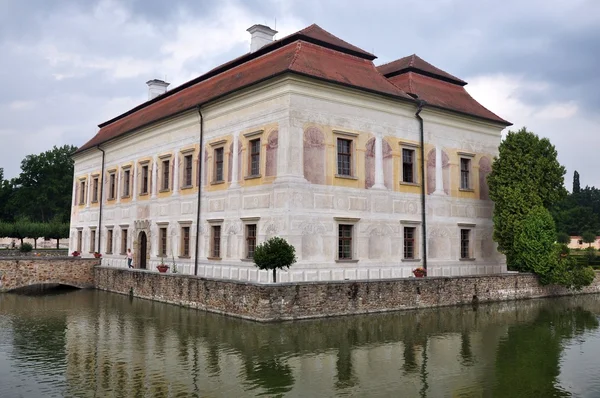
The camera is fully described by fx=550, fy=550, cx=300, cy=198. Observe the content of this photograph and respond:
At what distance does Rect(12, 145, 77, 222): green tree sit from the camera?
80.9 m

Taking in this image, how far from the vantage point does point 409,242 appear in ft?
79.8

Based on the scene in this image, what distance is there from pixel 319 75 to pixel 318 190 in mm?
4464

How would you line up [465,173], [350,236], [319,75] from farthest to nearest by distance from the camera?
[465,173]
[350,236]
[319,75]

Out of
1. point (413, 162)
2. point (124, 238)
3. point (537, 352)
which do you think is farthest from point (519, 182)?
point (124, 238)

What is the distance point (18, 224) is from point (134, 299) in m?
Result: 41.2

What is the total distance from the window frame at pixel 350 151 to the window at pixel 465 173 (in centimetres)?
717

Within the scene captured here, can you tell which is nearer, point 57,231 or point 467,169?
point 467,169

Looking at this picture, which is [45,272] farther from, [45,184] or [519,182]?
[45,184]

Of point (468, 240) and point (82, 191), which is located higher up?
point (82, 191)

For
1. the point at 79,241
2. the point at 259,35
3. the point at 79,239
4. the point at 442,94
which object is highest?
the point at 259,35

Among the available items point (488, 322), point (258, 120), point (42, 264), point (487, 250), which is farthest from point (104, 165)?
point (488, 322)

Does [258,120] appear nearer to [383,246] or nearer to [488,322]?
[383,246]

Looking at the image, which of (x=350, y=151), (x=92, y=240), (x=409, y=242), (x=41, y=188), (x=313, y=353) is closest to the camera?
(x=313, y=353)

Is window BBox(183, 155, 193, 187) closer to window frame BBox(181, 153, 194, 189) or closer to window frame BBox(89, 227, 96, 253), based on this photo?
window frame BBox(181, 153, 194, 189)
